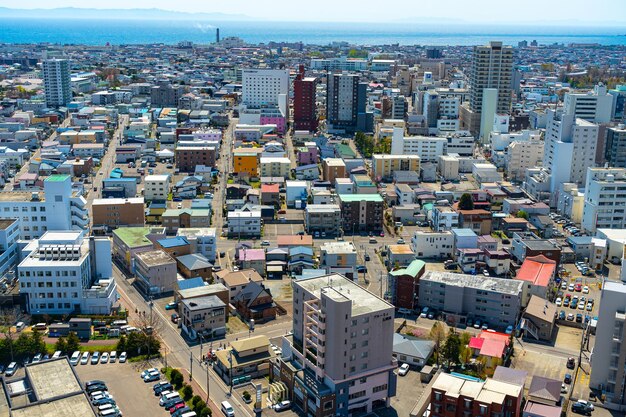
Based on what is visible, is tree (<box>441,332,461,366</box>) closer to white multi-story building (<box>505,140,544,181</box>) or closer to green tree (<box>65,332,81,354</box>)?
green tree (<box>65,332,81,354</box>)

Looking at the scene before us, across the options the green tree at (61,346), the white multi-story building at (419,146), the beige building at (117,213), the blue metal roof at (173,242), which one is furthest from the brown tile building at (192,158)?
the green tree at (61,346)

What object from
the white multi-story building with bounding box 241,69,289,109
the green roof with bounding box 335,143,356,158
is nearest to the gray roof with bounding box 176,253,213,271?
the green roof with bounding box 335,143,356,158

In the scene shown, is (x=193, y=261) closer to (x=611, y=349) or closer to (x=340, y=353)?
(x=340, y=353)

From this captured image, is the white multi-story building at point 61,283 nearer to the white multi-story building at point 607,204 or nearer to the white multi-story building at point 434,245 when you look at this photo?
the white multi-story building at point 434,245

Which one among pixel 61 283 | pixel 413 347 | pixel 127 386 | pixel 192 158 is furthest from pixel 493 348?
pixel 192 158

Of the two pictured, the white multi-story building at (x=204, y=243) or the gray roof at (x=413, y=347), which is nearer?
the gray roof at (x=413, y=347)
